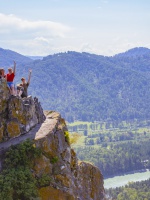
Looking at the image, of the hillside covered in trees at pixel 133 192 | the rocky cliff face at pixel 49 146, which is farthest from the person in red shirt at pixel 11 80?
the hillside covered in trees at pixel 133 192

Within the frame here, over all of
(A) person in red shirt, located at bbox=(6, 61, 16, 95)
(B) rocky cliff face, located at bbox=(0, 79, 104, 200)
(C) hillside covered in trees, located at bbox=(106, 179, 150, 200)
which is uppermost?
Result: (A) person in red shirt, located at bbox=(6, 61, 16, 95)

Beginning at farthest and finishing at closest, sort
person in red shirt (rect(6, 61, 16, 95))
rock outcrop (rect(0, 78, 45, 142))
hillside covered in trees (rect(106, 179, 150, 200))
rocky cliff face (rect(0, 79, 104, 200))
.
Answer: hillside covered in trees (rect(106, 179, 150, 200)) → person in red shirt (rect(6, 61, 16, 95)) → rock outcrop (rect(0, 78, 45, 142)) → rocky cliff face (rect(0, 79, 104, 200))

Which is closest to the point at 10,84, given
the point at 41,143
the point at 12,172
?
the point at 41,143

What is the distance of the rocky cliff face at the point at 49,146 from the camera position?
24250mm

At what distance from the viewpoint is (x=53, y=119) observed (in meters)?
30.6

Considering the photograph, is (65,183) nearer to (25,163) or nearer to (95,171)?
(25,163)

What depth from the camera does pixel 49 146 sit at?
25453 millimetres

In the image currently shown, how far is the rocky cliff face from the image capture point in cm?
2425

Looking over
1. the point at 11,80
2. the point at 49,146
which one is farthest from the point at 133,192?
the point at 49,146

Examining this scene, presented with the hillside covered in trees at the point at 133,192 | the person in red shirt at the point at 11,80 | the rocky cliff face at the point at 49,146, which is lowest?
the hillside covered in trees at the point at 133,192

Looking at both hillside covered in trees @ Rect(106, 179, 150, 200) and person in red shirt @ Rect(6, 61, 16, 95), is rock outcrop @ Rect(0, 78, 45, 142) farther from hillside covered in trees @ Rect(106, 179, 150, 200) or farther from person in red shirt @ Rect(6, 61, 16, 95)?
hillside covered in trees @ Rect(106, 179, 150, 200)

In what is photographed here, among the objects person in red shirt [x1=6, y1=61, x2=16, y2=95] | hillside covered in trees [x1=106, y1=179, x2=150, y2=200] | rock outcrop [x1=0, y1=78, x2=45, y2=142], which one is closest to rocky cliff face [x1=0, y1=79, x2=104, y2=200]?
rock outcrop [x1=0, y1=78, x2=45, y2=142]

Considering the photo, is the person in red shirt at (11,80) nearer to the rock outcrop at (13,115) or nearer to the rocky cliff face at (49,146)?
the rock outcrop at (13,115)

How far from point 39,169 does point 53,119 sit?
725 cm
